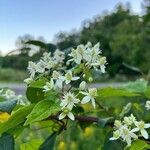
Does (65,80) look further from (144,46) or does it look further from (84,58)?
(144,46)

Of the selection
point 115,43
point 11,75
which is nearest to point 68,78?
point 115,43

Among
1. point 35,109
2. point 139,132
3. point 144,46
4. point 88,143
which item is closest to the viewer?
point 35,109

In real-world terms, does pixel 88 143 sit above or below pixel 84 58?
below

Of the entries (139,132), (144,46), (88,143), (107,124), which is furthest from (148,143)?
(144,46)

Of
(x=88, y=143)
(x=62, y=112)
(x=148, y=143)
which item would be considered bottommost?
(x=88, y=143)

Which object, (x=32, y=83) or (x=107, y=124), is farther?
(x=107, y=124)

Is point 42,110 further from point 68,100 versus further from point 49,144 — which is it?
point 49,144
